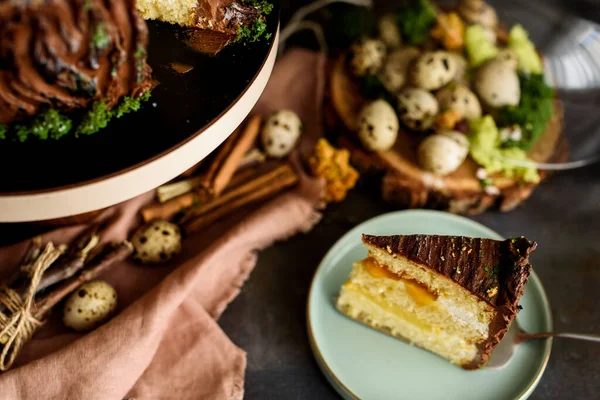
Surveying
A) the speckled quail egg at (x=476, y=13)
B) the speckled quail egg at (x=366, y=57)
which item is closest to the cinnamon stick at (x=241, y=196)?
the speckled quail egg at (x=366, y=57)

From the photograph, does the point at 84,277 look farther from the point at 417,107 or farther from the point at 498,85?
the point at 498,85

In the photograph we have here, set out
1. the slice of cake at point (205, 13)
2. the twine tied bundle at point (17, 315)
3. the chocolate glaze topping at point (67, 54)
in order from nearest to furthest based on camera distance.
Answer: the chocolate glaze topping at point (67, 54) → the slice of cake at point (205, 13) → the twine tied bundle at point (17, 315)

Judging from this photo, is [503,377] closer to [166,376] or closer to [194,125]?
[166,376]

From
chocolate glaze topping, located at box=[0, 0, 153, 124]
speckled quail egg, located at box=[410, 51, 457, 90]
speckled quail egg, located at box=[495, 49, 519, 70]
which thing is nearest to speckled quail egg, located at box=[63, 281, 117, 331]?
chocolate glaze topping, located at box=[0, 0, 153, 124]

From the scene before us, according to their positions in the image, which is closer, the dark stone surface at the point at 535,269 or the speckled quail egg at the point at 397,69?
the dark stone surface at the point at 535,269

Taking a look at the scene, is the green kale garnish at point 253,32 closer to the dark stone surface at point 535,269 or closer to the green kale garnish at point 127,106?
the green kale garnish at point 127,106

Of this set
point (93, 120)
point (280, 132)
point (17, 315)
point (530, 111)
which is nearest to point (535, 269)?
point (530, 111)

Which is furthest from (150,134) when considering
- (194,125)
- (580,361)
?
(580,361)
